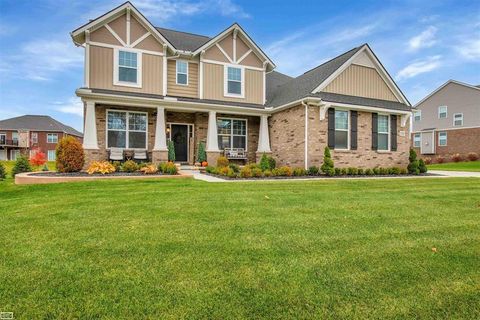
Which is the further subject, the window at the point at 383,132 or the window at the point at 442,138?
the window at the point at 442,138

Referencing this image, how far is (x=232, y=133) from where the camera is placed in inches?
612

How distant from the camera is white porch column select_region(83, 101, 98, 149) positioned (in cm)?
1175

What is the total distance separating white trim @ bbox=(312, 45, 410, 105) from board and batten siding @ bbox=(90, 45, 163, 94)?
7623mm

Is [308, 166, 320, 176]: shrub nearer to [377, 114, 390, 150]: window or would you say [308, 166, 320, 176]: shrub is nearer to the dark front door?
[377, 114, 390, 150]: window

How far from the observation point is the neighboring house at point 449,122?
90.0 feet

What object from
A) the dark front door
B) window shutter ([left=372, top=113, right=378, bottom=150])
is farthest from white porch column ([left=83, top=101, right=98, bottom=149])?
window shutter ([left=372, top=113, right=378, bottom=150])

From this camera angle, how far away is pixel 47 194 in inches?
263

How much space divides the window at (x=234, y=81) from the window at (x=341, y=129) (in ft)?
17.0

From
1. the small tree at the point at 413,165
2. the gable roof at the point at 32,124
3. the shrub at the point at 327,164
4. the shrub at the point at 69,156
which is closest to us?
the shrub at the point at 69,156

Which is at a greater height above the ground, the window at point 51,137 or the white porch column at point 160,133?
the window at point 51,137

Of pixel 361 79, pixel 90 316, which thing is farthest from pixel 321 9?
pixel 90 316

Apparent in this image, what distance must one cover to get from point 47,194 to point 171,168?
173 inches

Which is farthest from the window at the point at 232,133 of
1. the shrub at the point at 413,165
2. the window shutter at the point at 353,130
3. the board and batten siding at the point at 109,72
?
the shrub at the point at 413,165

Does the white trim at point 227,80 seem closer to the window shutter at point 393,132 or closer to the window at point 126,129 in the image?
the window at point 126,129
